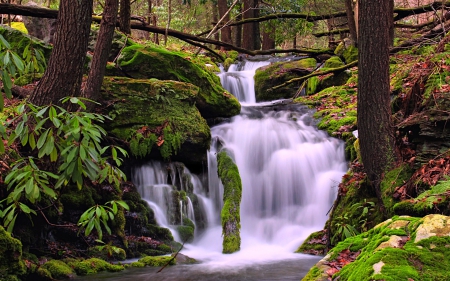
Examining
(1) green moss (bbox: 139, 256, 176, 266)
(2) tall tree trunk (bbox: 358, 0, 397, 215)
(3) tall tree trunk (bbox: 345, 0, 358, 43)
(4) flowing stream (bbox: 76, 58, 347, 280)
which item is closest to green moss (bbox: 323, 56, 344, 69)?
(3) tall tree trunk (bbox: 345, 0, 358, 43)

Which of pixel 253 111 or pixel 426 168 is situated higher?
pixel 253 111

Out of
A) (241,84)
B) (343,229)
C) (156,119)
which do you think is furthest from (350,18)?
(343,229)

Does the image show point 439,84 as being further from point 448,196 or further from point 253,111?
point 253,111

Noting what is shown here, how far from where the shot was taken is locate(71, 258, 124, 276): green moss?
602 cm

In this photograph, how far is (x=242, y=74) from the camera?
53.2 ft

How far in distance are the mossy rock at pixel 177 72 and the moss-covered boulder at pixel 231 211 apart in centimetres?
244

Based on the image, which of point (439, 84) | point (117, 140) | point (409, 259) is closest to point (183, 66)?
point (117, 140)

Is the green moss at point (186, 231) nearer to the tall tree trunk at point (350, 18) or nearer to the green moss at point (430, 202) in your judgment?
the green moss at point (430, 202)

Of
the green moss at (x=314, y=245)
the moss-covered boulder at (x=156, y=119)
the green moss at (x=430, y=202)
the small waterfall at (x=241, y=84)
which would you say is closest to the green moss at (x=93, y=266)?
the moss-covered boulder at (x=156, y=119)

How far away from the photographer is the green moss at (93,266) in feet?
19.7

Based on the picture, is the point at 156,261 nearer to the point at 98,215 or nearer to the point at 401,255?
the point at 98,215

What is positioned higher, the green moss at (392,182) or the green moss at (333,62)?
the green moss at (333,62)

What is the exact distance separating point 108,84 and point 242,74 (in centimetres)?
783

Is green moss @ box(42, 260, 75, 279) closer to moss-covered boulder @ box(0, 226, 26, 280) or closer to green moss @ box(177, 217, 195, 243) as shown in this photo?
moss-covered boulder @ box(0, 226, 26, 280)
